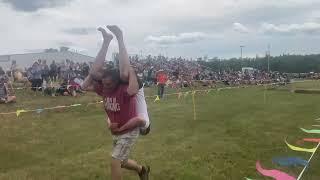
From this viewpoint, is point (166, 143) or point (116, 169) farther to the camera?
point (166, 143)

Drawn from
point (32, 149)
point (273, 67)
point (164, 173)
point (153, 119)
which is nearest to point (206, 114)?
point (153, 119)

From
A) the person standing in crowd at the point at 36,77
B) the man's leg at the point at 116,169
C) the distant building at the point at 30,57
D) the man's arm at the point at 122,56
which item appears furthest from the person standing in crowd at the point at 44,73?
the man's arm at the point at 122,56

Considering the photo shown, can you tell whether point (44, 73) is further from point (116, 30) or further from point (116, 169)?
point (116, 30)

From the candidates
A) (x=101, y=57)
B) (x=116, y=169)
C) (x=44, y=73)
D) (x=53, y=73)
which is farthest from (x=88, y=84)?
(x=53, y=73)

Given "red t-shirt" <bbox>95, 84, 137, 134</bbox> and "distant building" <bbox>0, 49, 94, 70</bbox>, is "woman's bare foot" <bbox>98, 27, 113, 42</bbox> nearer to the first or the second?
"red t-shirt" <bbox>95, 84, 137, 134</bbox>

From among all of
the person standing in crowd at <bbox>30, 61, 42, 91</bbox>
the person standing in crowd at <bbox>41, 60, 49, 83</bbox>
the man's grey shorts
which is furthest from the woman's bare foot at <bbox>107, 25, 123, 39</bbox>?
the person standing in crowd at <bbox>41, 60, 49, 83</bbox>

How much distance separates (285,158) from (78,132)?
6.06 meters

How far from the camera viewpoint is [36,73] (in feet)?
73.2

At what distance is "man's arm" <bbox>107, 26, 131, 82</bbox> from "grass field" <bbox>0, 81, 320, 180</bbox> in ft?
7.96

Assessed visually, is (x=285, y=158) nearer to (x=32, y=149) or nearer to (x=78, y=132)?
(x=32, y=149)

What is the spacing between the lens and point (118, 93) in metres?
5.80

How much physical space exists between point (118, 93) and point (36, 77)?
17.4 metres

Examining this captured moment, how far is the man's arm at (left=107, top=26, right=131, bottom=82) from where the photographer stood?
5547mm

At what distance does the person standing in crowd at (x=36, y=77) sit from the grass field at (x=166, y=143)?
345 centimetres
